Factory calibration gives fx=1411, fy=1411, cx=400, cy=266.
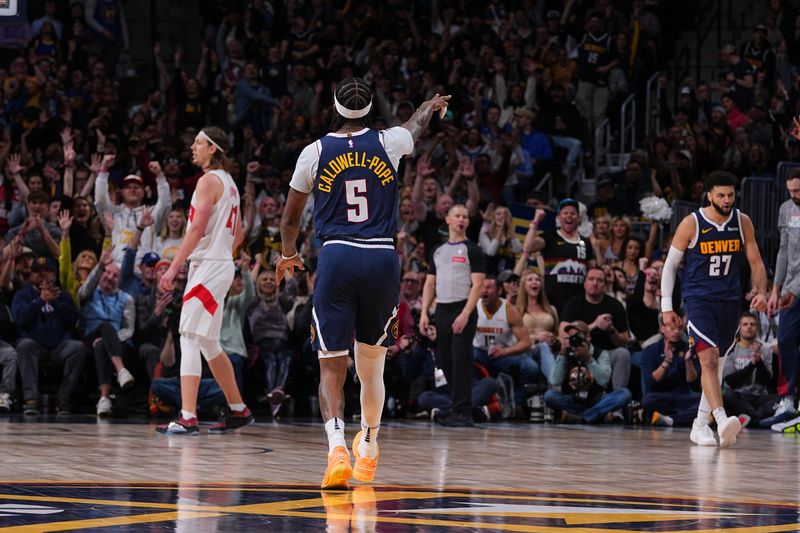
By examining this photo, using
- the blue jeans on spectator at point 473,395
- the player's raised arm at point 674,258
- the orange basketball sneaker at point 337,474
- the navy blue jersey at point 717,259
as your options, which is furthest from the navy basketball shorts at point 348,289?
the blue jeans on spectator at point 473,395

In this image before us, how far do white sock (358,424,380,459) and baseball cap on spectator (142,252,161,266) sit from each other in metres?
7.58

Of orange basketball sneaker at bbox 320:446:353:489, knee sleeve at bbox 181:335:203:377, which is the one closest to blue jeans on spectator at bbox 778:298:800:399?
knee sleeve at bbox 181:335:203:377

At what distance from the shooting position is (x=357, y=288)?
754 centimetres

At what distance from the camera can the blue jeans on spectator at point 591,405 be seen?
14242 mm

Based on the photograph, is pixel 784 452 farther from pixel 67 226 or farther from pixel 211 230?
pixel 67 226

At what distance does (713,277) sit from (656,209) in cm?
611

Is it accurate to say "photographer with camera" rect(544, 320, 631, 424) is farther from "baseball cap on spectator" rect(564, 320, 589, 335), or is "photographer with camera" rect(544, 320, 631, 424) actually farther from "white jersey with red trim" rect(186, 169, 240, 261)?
"white jersey with red trim" rect(186, 169, 240, 261)

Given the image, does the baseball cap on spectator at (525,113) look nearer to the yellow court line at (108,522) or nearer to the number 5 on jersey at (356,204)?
the number 5 on jersey at (356,204)

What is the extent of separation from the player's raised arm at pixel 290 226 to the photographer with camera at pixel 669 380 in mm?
6985

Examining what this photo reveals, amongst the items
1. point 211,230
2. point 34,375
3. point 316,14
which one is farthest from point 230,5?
point 211,230

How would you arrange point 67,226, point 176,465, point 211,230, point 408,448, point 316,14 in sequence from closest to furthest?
1. point 176,465
2. point 408,448
3. point 211,230
4. point 67,226
5. point 316,14

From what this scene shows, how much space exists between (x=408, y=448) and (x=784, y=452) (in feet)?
9.45

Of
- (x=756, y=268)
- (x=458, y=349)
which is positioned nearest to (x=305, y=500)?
(x=756, y=268)

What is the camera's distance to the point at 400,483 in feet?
24.8
